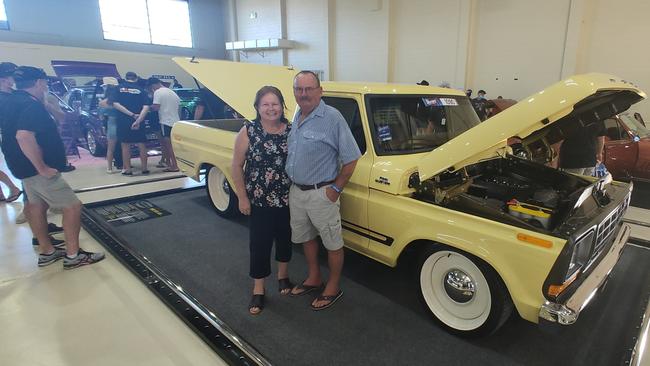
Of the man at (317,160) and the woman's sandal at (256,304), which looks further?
the woman's sandal at (256,304)

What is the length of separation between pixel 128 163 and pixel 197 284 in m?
5.07

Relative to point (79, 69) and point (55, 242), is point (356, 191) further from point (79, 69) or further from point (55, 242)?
point (79, 69)

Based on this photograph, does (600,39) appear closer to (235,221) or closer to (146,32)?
(235,221)

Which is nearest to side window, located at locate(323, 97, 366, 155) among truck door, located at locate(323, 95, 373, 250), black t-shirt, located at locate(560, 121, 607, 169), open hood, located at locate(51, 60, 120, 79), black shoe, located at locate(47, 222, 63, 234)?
truck door, located at locate(323, 95, 373, 250)

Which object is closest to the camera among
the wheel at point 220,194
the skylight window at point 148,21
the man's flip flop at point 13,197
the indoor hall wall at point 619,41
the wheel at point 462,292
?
the wheel at point 462,292

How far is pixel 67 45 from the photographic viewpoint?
1512 cm

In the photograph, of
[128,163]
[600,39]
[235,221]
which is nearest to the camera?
[235,221]

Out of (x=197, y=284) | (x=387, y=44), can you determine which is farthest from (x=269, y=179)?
(x=387, y=44)

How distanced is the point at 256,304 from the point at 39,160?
2.20 meters

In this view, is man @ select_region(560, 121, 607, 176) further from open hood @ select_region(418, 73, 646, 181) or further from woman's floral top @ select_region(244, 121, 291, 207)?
woman's floral top @ select_region(244, 121, 291, 207)

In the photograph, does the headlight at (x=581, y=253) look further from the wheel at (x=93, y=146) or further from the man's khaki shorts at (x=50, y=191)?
the wheel at (x=93, y=146)

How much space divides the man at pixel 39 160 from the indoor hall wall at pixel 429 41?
36.2ft

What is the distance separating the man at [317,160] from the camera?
2465 mm

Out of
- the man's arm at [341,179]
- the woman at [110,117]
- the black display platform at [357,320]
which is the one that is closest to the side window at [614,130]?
the black display platform at [357,320]
